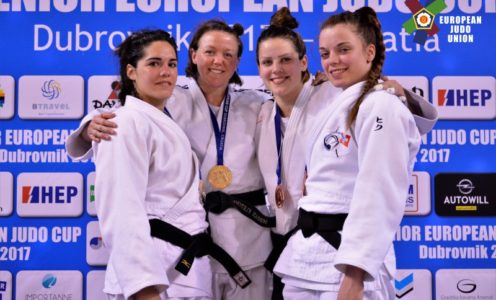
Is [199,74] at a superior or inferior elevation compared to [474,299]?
superior

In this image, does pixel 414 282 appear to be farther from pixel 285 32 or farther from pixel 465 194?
pixel 285 32

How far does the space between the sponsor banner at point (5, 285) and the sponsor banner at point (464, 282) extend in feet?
9.30

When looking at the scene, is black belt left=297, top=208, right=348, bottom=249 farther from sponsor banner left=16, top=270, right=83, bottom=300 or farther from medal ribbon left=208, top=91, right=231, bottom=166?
sponsor banner left=16, top=270, right=83, bottom=300

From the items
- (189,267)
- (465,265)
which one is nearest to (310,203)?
(189,267)

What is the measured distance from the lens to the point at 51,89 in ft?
12.9

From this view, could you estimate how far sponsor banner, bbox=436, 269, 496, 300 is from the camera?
394 cm

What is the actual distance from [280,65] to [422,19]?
1629mm

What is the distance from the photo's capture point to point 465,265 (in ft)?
13.0

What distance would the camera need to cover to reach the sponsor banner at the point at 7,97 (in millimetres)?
3920

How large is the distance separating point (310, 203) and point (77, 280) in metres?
2.21

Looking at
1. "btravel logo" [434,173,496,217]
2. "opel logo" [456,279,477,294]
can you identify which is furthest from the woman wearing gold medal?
"opel logo" [456,279,477,294]

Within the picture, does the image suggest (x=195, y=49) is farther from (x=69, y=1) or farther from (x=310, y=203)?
(x=69, y=1)

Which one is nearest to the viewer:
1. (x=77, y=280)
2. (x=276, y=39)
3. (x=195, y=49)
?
(x=276, y=39)

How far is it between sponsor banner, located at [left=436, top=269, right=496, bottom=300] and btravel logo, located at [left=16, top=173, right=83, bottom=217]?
Answer: 2434 millimetres
